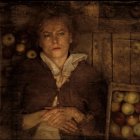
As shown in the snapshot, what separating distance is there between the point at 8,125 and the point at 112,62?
2.02ft

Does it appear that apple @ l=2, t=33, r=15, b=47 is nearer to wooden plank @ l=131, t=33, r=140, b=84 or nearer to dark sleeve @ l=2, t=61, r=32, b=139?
dark sleeve @ l=2, t=61, r=32, b=139

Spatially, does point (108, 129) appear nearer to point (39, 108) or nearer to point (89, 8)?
point (39, 108)

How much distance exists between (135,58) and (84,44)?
0.27 meters

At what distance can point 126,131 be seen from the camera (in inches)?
98.4

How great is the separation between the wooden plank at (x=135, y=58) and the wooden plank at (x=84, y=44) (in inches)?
8.6

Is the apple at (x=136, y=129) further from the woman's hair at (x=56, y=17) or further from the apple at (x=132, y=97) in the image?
the woman's hair at (x=56, y=17)

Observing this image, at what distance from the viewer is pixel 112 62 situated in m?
2.55

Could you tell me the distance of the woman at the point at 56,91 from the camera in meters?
2.51

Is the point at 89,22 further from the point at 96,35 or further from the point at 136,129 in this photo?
the point at 136,129

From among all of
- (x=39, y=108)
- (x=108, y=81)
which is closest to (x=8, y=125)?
(x=39, y=108)

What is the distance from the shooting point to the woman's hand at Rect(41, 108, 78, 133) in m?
2.51

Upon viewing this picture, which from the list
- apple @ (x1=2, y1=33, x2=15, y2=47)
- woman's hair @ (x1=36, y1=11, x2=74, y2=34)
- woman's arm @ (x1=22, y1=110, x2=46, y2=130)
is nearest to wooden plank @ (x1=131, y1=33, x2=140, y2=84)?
woman's hair @ (x1=36, y1=11, x2=74, y2=34)

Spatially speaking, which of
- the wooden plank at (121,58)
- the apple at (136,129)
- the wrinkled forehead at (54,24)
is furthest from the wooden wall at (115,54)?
the apple at (136,129)

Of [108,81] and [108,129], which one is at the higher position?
[108,81]
